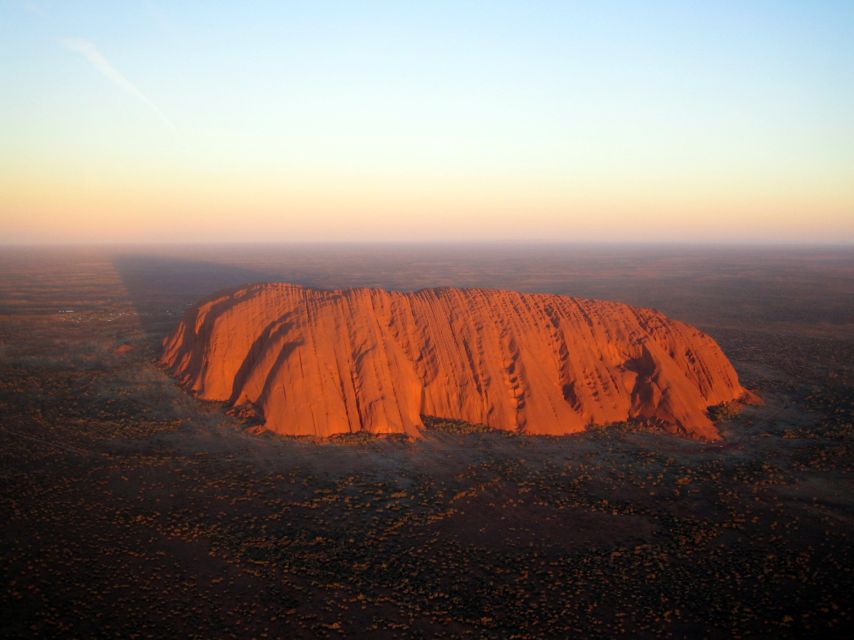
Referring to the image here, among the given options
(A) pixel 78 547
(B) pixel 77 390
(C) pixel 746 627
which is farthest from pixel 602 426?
(B) pixel 77 390

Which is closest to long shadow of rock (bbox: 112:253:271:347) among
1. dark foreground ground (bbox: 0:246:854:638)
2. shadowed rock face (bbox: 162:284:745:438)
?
shadowed rock face (bbox: 162:284:745:438)

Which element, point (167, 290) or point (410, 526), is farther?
point (167, 290)

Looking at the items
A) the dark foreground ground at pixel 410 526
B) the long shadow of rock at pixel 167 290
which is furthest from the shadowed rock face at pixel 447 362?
the long shadow of rock at pixel 167 290

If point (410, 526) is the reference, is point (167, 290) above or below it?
above

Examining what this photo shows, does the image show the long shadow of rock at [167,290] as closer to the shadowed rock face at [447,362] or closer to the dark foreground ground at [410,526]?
the shadowed rock face at [447,362]

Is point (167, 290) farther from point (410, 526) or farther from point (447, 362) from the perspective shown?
point (410, 526)

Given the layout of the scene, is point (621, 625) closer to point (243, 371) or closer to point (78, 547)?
point (78, 547)

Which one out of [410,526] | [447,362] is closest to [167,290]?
[447,362]

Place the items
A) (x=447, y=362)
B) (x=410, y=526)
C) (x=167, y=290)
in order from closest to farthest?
(x=410, y=526) < (x=447, y=362) < (x=167, y=290)
